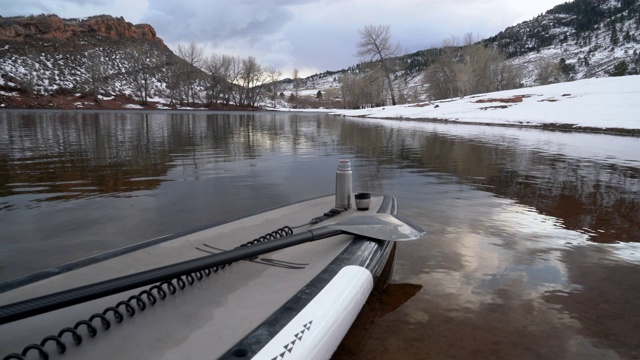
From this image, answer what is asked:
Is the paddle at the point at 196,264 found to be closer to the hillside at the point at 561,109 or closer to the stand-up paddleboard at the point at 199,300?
the stand-up paddleboard at the point at 199,300

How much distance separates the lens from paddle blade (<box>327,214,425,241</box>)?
3.43 metres

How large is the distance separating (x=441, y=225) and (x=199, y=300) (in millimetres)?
3959

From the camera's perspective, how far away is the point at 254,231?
12.5ft

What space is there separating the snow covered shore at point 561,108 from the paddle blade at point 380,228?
2458 cm

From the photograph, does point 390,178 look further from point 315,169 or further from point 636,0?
point 636,0

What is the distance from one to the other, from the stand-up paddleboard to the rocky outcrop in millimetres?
126034

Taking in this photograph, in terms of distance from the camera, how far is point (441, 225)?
545 centimetres

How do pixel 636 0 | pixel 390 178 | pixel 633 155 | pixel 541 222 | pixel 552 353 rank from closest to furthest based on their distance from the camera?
pixel 552 353
pixel 541 222
pixel 390 178
pixel 633 155
pixel 636 0

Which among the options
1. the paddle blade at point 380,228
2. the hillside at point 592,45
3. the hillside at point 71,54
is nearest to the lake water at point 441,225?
the paddle blade at point 380,228

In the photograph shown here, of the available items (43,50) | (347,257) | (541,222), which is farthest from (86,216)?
(43,50)

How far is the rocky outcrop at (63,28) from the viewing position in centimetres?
10256

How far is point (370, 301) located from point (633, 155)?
572 inches

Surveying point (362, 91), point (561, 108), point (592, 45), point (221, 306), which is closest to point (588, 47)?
point (592, 45)

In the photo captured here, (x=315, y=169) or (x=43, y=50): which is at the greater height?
(x=43, y=50)
